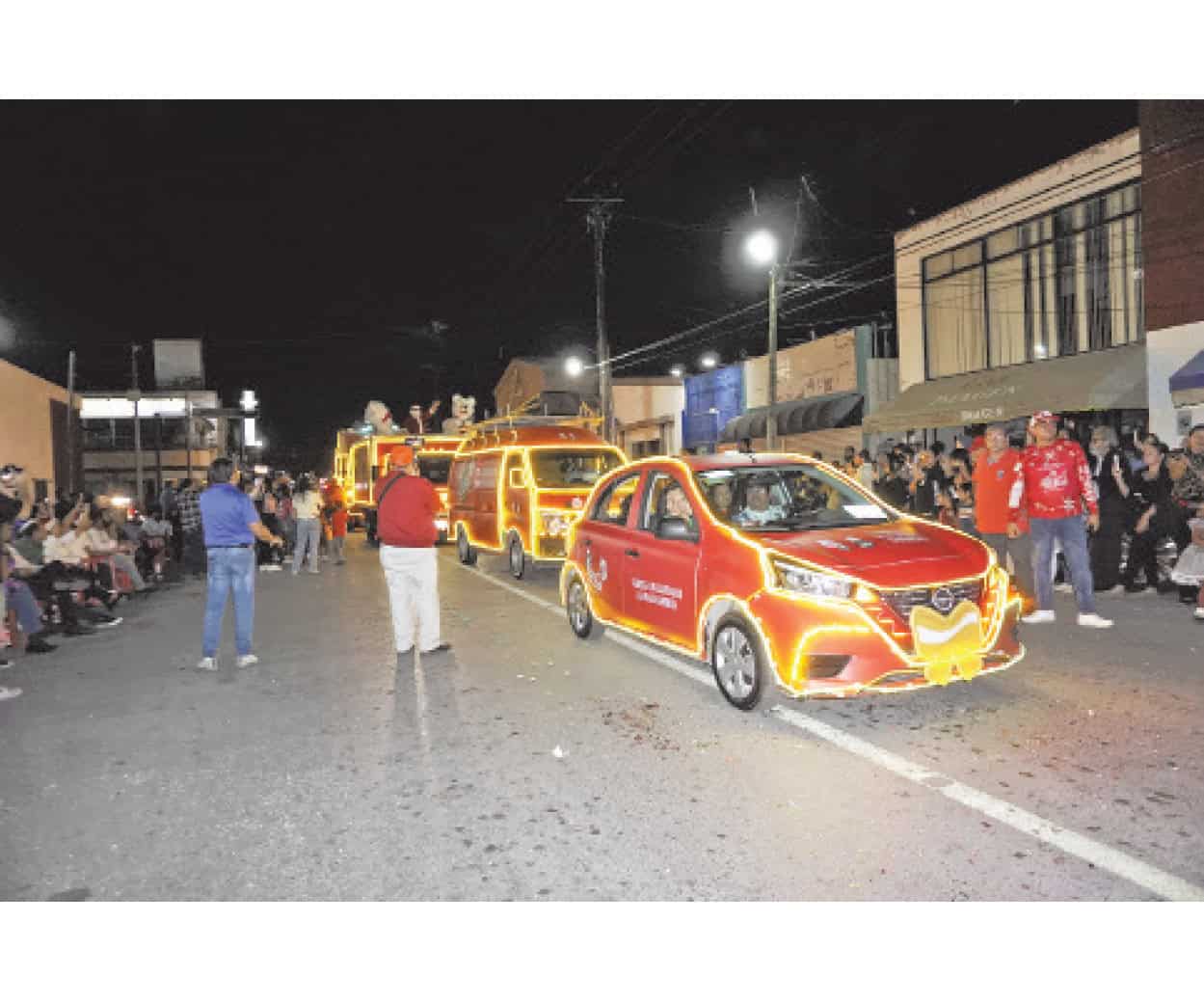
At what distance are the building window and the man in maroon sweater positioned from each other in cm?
1626

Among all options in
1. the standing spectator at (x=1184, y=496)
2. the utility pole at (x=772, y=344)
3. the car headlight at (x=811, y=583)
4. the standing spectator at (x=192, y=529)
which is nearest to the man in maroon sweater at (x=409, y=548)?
the car headlight at (x=811, y=583)

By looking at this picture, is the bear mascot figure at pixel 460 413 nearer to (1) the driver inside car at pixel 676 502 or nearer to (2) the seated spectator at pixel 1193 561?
(1) the driver inside car at pixel 676 502

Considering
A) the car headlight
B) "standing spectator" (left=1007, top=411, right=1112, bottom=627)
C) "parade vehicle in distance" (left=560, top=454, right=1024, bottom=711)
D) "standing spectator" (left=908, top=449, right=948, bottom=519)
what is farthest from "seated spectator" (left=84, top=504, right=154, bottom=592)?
"standing spectator" (left=908, top=449, right=948, bottom=519)

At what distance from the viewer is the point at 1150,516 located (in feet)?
33.6

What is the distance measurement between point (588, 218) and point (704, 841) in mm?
24300

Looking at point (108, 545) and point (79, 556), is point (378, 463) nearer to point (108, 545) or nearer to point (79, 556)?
point (108, 545)

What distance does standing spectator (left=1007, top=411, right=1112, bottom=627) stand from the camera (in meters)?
8.45

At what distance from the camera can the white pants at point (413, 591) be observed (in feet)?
26.5

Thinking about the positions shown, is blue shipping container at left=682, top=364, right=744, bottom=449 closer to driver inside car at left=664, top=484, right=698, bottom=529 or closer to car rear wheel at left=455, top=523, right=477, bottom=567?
car rear wheel at left=455, top=523, right=477, bottom=567

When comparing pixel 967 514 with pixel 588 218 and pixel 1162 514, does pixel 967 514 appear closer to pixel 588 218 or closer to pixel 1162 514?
pixel 1162 514

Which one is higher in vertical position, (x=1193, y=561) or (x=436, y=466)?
(x=436, y=466)

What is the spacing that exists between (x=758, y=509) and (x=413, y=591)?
3.14 meters

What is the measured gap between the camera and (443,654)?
27.1 ft

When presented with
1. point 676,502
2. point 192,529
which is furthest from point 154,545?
point 676,502
